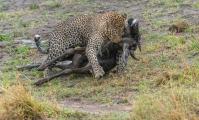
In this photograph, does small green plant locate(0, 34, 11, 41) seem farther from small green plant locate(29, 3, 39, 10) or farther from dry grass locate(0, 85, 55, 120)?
dry grass locate(0, 85, 55, 120)

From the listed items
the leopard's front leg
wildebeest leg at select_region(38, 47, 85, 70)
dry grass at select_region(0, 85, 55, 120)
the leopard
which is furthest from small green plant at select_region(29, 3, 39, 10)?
dry grass at select_region(0, 85, 55, 120)

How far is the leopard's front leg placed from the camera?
37.4ft

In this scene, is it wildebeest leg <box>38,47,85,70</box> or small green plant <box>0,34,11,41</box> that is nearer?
wildebeest leg <box>38,47,85,70</box>

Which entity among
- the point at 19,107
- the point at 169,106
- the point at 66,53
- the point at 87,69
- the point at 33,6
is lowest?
the point at 33,6

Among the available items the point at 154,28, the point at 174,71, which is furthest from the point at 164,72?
the point at 154,28

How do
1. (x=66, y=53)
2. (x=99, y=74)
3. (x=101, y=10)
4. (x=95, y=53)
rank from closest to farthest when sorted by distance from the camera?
1. (x=99, y=74)
2. (x=95, y=53)
3. (x=66, y=53)
4. (x=101, y=10)

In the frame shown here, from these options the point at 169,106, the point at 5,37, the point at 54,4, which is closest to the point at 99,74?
the point at 169,106

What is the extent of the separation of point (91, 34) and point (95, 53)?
0.43m

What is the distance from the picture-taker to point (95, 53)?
11617 millimetres

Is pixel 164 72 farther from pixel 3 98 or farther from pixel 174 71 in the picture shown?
pixel 3 98

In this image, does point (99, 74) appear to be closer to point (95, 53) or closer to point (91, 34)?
point (95, 53)

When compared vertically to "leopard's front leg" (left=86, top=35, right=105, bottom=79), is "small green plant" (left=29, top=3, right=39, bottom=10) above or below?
below

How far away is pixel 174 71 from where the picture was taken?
35.6ft

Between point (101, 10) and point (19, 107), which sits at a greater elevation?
point (19, 107)
